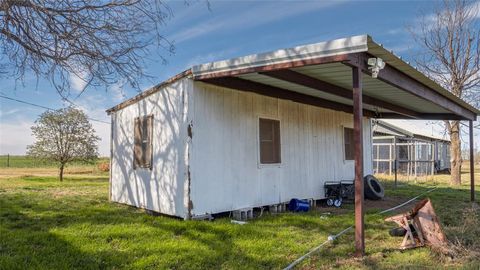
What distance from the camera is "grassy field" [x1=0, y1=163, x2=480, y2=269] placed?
451 cm

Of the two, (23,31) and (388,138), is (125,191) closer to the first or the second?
(23,31)

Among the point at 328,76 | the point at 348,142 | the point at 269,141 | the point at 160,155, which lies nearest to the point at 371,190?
the point at 348,142

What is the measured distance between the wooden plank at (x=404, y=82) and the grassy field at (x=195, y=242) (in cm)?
237

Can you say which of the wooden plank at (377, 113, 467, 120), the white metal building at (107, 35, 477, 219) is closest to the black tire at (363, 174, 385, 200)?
the white metal building at (107, 35, 477, 219)

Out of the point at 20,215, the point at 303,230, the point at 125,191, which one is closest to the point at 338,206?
the point at 303,230

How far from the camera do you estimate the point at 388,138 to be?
831 inches

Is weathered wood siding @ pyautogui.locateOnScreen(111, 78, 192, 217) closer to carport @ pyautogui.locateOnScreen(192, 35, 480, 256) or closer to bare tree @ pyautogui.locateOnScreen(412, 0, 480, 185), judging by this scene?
carport @ pyautogui.locateOnScreen(192, 35, 480, 256)

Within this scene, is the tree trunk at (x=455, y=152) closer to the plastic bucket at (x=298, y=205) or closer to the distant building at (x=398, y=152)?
the distant building at (x=398, y=152)

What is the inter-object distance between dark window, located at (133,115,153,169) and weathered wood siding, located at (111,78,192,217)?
13 cm

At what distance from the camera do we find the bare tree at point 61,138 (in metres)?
17.9

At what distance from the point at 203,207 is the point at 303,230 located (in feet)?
5.99

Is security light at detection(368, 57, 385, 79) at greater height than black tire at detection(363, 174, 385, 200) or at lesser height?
greater

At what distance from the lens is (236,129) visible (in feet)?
25.5

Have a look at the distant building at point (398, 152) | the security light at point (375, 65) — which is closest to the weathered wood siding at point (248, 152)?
the security light at point (375, 65)
